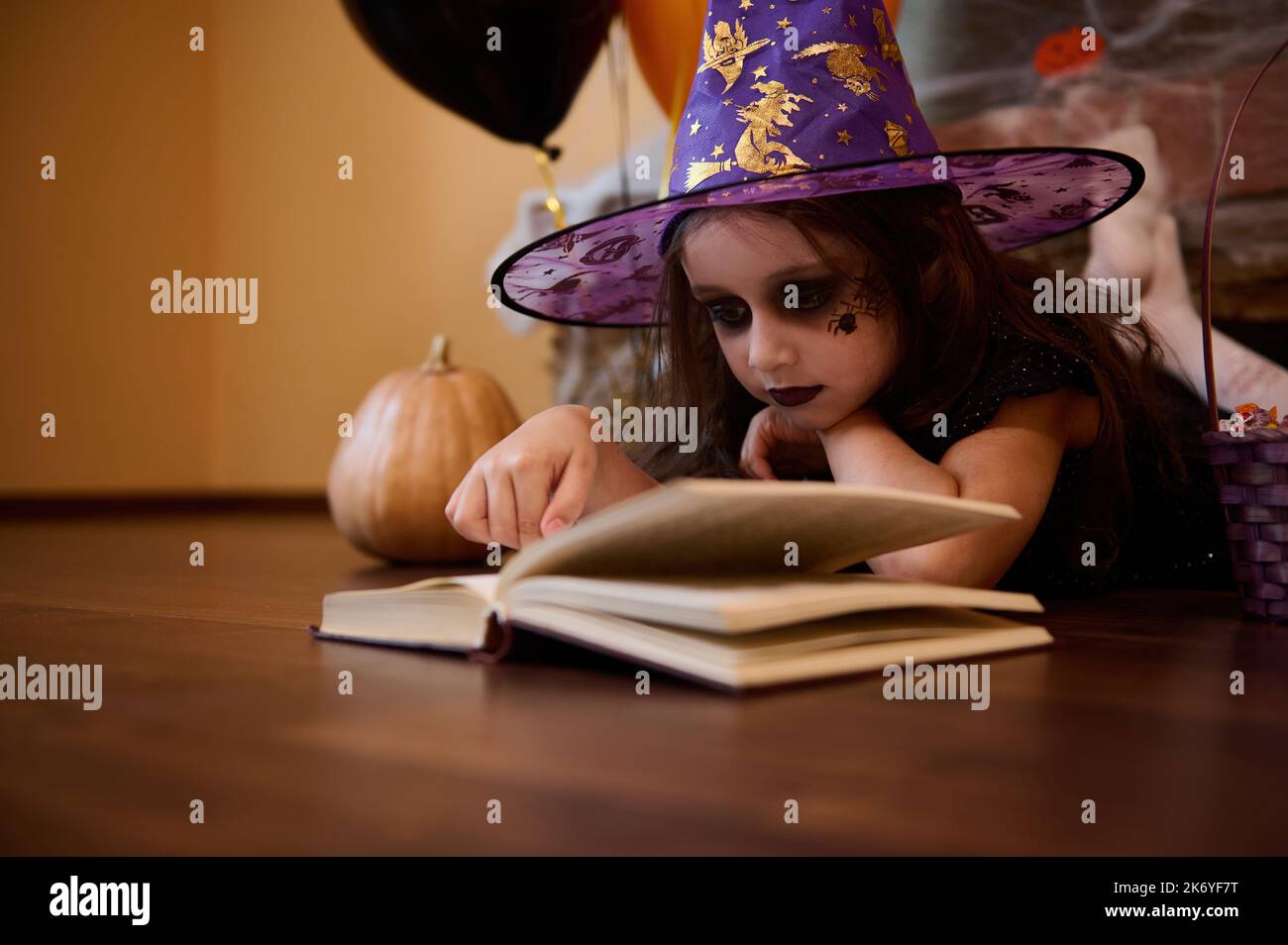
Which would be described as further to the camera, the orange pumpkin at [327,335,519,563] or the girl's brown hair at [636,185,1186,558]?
the orange pumpkin at [327,335,519,563]

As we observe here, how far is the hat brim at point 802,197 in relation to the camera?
0.78 m

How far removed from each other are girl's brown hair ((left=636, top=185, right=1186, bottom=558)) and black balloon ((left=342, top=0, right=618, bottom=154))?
2.25 ft

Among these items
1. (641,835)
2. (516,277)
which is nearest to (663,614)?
(641,835)

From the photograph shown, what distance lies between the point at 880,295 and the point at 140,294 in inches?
88.0

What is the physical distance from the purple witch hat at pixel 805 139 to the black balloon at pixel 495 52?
0.72 metres

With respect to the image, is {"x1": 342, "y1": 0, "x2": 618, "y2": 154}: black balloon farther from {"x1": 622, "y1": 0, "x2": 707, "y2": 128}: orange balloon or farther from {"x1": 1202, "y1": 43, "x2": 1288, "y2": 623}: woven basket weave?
{"x1": 1202, "y1": 43, "x2": 1288, "y2": 623}: woven basket weave

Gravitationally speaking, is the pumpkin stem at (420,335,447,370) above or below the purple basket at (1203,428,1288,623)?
above

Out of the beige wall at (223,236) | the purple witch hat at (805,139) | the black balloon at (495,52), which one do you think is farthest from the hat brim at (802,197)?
the beige wall at (223,236)

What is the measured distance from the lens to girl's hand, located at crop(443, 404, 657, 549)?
2.58ft

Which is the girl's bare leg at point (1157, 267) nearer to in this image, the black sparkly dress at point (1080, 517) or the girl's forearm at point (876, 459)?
the black sparkly dress at point (1080, 517)

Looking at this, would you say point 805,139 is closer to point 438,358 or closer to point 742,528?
point 742,528

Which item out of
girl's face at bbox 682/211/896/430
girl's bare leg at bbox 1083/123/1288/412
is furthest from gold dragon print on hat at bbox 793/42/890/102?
girl's bare leg at bbox 1083/123/1288/412
